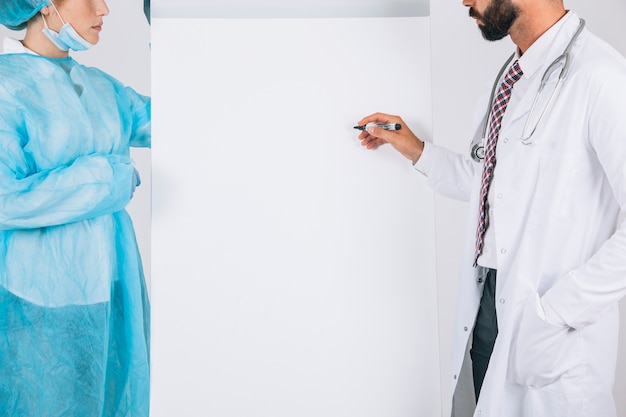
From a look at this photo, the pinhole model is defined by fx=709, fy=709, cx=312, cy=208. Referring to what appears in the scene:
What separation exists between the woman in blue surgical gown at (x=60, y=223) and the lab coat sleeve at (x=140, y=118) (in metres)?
0.08

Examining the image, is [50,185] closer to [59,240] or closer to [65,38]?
[59,240]

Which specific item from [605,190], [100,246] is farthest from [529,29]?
[100,246]

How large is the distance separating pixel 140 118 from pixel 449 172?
83cm

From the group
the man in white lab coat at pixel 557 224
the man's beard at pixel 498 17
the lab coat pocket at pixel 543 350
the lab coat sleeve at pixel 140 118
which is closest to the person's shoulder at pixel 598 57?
the man in white lab coat at pixel 557 224

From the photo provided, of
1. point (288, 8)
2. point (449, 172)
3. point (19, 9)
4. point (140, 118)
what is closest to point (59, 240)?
point (140, 118)

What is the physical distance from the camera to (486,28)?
1.79m

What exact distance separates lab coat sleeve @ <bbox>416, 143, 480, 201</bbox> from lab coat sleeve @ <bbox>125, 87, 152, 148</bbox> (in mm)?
719

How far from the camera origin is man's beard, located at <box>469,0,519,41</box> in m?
1.69

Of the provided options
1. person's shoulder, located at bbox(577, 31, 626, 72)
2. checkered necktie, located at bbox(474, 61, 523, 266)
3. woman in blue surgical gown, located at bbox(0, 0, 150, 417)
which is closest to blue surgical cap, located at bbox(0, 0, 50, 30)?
woman in blue surgical gown, located at bbox(0, 0, 150, 417)

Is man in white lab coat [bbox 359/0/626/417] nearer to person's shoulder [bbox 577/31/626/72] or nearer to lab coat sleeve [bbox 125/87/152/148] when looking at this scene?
person's shoulder [bbox 577/31/626/72]

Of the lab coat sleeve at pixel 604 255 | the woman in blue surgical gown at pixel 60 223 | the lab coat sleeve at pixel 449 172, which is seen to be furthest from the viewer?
the lab coat sleeve at pixel 449 172

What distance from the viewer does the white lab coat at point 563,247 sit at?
1.50 metres

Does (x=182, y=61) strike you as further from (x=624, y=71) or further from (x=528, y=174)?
(x=624, y=71)

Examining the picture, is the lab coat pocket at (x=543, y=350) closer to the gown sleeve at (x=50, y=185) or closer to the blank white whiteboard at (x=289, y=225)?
the blank white whiteboard at (x=289, y=225)
